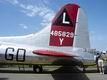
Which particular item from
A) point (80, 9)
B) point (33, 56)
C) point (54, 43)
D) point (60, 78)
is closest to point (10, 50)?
point (33, 56)

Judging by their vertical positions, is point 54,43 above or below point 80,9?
below

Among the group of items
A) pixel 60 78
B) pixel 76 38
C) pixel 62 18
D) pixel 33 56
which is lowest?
pixel 60 78

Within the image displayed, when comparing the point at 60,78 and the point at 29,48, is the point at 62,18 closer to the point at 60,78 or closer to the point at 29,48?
the point at 29,48

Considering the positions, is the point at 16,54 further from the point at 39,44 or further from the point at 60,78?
the point at 60,78

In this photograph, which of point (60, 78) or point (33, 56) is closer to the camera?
point (60, 78)

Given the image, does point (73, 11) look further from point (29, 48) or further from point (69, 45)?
point (29, 48)

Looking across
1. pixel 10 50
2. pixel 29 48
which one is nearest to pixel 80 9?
pixel 29 48

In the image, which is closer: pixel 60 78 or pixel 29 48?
pixel 60 78

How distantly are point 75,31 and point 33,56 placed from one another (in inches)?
124

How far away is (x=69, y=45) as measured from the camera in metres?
16.8

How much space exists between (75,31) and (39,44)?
2472 mm

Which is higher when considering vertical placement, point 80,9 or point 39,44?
point 80,9

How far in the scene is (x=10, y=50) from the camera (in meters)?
17.1

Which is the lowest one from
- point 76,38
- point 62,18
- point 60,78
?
point 60,78
